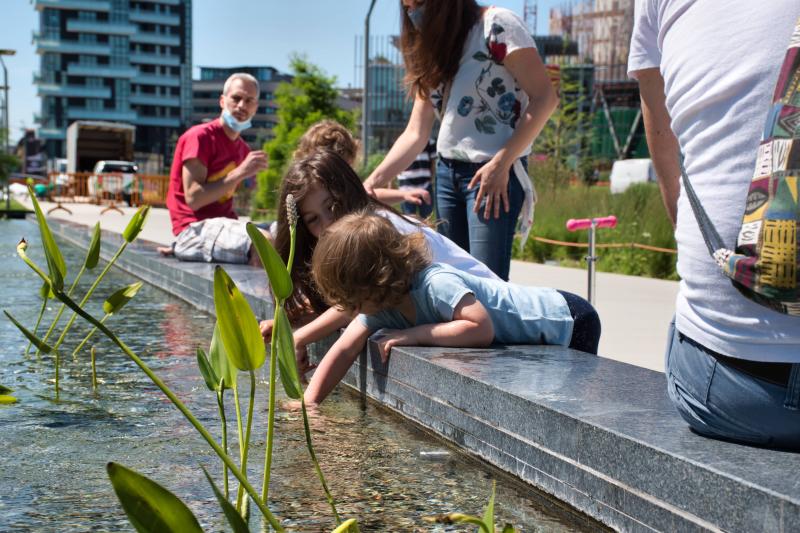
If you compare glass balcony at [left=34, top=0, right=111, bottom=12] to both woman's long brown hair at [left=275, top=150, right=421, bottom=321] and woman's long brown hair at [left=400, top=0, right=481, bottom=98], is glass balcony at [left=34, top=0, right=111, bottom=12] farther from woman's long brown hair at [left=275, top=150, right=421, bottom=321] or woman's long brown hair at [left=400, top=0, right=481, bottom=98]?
woman's long brown hair at [left=275, top=150, right=421, bottom=321]

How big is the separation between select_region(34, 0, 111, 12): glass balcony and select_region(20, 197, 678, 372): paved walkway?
10916 cm

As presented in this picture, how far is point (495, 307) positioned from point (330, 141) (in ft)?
6.66

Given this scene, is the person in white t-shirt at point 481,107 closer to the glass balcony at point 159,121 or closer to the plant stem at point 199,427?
the plant stem at point 199,427

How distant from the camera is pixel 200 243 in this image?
7441 mm

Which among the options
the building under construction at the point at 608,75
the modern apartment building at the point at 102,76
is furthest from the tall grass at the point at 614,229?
the modern apartment building at the point at 102,76

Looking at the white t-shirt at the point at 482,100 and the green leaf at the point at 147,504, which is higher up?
the white t-shirt at the point at 482,100

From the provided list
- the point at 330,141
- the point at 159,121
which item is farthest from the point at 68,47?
the point at 330,141

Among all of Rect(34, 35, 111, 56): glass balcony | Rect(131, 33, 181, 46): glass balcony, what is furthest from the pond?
Rect(131, 33, 181, 46): glass balcony

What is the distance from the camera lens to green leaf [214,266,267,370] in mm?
1560

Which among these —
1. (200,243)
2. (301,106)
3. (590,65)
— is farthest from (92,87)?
(200,243)

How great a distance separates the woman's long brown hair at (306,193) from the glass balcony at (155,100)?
11647 centimetres

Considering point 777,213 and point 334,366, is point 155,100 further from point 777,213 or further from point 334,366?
point 777,213

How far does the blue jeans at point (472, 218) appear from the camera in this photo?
4.17 m

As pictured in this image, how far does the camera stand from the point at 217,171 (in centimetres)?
740
